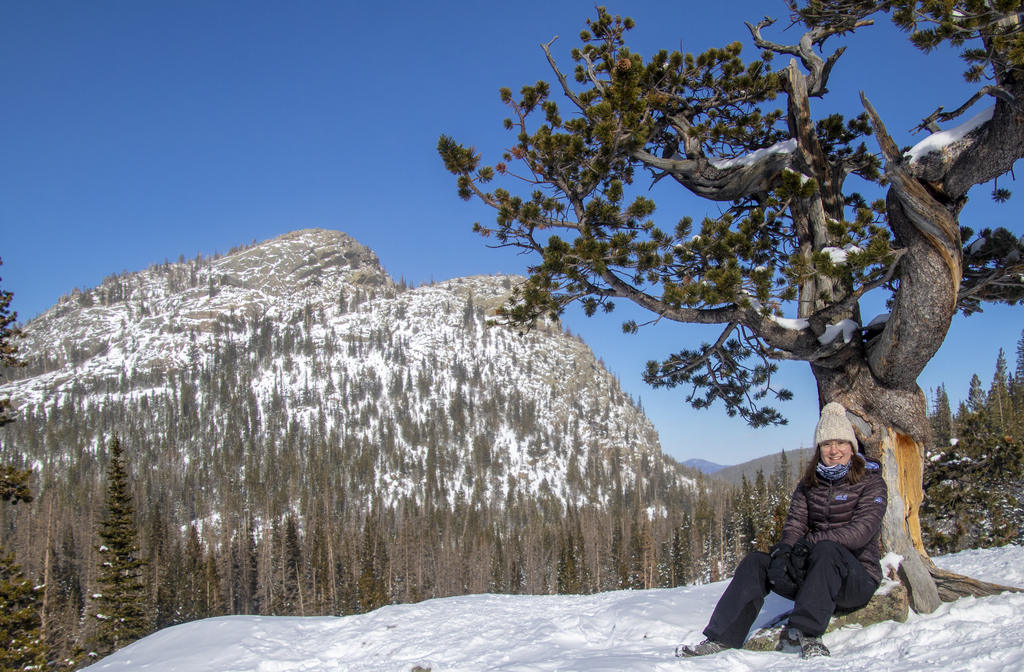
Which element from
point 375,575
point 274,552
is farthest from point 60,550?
point 375,575

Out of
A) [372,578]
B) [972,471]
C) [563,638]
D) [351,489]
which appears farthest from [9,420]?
[351,489]

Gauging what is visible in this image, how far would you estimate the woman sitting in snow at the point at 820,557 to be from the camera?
436 cm

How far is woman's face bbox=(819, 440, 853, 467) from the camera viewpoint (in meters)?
5.29

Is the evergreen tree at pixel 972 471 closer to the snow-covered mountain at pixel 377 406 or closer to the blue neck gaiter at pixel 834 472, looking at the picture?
the blue neck gaiter at pixel 834 472

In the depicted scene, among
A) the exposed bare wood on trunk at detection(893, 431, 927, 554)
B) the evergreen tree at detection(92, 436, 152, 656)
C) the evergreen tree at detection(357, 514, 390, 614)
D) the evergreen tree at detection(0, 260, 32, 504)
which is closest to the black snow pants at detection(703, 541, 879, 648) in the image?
the exposed bare wood on trunk at detection(893, 431, 927, 554)

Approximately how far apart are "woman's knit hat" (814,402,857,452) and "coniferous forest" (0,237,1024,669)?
421 inches

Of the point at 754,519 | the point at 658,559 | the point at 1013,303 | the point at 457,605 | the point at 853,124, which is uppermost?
the point at 853,124

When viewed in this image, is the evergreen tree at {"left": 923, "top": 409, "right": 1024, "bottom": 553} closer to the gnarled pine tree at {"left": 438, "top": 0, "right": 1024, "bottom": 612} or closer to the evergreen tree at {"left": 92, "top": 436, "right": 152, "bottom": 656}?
the gnarled pine tree at {"left": 438, "top": 0, "right": 1024, "bottom": 612}

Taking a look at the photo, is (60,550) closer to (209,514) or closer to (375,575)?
(375,575)

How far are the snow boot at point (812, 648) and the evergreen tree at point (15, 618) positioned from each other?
47.3ft

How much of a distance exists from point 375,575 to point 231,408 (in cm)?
12326

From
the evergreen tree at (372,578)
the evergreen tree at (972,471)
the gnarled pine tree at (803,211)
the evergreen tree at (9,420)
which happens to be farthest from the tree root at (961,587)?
the evergreen tree at (372,578)

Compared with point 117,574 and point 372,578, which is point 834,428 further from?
point 372,578

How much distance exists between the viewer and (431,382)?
597 feet
